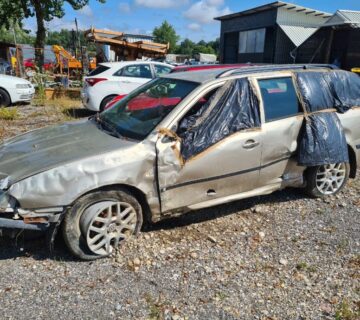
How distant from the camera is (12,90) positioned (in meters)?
11.1

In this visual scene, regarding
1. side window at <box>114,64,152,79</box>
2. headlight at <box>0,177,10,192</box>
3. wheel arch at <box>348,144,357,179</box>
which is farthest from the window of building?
headlight at <box>0,177,10,192</box>

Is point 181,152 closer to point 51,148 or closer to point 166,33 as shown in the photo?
point 51,148

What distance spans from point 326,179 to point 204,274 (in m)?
2.30

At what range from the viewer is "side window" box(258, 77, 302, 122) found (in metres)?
3.86

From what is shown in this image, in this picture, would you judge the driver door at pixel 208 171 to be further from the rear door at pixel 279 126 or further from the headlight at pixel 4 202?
the headlight at pixel 4 202

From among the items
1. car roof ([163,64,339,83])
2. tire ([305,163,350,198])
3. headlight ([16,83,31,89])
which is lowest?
tire ([305,163,350,198])

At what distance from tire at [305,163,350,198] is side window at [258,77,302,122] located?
0.84 meters

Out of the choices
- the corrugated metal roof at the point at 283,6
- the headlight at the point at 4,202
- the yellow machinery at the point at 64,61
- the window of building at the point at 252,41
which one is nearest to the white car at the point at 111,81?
the headlight at the point at 4,202

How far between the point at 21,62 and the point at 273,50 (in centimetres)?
1798

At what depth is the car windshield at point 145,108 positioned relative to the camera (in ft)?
11.5

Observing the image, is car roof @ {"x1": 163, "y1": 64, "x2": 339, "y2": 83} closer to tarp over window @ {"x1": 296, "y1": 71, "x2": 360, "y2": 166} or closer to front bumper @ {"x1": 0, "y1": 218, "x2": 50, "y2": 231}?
tarp over window @ {"x1": 296, "y1": 71, "x2": 360, "y2": 166}

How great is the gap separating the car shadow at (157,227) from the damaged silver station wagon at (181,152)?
31cm

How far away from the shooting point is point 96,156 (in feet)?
10.0

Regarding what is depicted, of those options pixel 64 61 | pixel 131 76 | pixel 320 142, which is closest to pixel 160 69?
pixel 131 76
